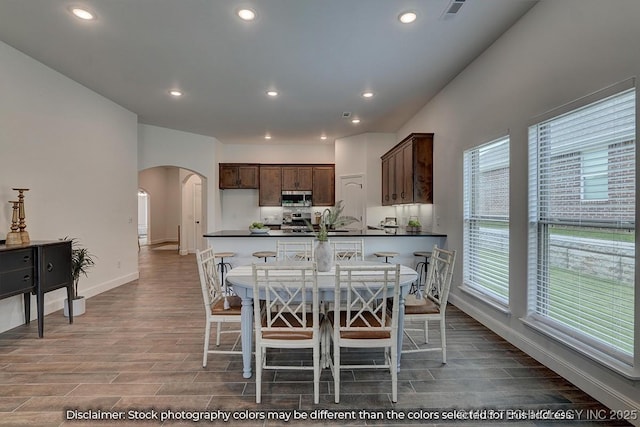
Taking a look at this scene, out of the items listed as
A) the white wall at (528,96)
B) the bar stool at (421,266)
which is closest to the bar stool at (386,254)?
the bar stool at (421,266)

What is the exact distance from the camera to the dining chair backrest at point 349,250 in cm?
363

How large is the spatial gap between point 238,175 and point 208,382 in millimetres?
6216

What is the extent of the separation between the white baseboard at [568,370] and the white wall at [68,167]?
5032mm

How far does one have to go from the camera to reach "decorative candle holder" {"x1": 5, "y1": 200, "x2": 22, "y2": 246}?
10.4ft

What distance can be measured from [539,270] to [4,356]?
4.82 m

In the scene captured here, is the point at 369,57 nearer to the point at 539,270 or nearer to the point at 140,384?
the point at 539,270

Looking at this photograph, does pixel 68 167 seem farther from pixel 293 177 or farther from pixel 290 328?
pixel 293 177

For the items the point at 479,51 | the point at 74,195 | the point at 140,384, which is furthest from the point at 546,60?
the point at 74,195

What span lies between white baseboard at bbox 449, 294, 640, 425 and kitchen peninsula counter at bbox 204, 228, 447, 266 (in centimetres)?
136

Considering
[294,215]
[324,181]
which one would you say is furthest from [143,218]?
[324,181]

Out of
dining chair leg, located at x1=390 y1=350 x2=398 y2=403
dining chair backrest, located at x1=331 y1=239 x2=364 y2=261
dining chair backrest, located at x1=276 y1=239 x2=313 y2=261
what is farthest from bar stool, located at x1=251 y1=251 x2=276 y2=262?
dining chair leg, located at x1=390 y1=350 x2=398 y2=403

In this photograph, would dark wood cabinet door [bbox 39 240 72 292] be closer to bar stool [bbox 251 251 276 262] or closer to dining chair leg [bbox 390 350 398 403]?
bar stool [bbox 251 251 276 262]

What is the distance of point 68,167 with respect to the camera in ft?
14.4

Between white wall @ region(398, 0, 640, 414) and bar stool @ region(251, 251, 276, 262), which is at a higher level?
white wall @ region(398, 0, 640, 414)
